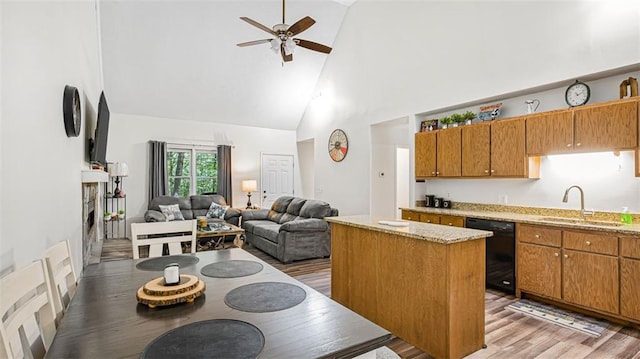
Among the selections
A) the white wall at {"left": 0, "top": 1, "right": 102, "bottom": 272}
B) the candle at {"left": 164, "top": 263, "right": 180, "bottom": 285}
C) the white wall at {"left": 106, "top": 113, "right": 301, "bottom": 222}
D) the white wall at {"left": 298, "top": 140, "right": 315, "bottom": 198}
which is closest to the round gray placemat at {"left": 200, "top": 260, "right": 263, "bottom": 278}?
the candle at {"left": 164, "top": 263, "right": 180, "bottom": 285}

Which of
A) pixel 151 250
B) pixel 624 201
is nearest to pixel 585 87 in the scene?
pixel 624 201

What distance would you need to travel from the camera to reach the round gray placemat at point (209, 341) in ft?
3.17

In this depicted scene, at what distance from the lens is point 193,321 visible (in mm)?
1195

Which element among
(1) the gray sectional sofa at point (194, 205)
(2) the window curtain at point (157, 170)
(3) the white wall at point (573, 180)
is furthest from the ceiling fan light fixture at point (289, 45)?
(2) the window curtain at point (157, 170)

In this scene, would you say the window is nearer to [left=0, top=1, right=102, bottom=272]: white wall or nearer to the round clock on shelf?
[left=0, top=1, right=102, bottom=272]: white wall

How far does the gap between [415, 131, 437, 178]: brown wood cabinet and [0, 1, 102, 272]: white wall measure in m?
4.25

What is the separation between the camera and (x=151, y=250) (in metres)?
2.48

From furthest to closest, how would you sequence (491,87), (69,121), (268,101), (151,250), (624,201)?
(268,101) → (491,87) → (624,201) → (151,250) → (69,121)

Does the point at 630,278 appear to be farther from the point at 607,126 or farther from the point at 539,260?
the point at 607,126

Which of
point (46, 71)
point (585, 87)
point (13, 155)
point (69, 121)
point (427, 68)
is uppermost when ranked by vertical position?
point (427, 68)

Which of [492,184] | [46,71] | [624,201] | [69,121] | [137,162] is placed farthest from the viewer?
[137,162]

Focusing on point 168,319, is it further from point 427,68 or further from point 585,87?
point 427,68

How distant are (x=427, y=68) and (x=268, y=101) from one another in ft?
12.8

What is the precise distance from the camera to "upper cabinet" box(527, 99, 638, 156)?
2.88m
